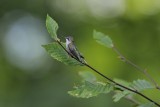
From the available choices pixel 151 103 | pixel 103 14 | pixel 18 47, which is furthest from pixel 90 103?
pixel 151 103

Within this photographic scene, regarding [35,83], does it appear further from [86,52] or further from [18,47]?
[18,47]

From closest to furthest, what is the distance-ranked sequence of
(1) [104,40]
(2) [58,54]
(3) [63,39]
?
(2) [58,54], (1) [104,40], (3) [63,39]

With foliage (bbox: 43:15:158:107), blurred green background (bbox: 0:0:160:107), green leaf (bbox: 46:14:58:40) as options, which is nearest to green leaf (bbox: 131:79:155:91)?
foliage (bbox: 43:15:158:107)

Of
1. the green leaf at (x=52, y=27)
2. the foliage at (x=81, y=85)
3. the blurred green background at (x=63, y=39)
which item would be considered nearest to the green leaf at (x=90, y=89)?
the foliage at (x=81, y=85)

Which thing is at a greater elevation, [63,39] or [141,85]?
[63,39]

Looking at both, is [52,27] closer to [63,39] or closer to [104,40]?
[104,40]

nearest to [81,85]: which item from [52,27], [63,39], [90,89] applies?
[90,89]

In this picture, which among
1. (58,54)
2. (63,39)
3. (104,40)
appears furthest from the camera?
(63,39)

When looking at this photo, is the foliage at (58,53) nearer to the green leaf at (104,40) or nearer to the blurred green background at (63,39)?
the green leaf at (104,40)
